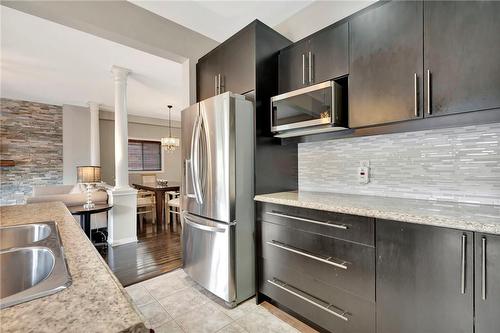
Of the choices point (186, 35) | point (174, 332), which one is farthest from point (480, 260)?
point (186, 35)

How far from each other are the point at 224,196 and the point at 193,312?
3.01 feet

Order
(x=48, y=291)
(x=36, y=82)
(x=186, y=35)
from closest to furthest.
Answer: (x=48, y=291) → (x=186, y=35) → (x=36, y=82)

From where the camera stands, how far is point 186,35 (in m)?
2.53

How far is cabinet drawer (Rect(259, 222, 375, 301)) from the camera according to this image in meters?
1.32

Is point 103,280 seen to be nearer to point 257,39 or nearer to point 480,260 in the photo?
point 480,260

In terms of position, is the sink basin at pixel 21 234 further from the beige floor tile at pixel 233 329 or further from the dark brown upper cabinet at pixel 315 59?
the dark brown upper cabinet at pixel 315 59

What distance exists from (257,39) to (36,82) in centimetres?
432

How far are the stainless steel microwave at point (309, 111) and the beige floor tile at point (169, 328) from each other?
160cm

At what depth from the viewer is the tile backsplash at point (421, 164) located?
1393 mm

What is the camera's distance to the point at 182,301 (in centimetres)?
197

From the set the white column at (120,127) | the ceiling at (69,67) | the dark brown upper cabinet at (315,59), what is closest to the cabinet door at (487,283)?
the dark brown upper cabinet at (315,59)

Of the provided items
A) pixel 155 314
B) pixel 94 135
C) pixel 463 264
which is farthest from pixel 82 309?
pixel 94 135

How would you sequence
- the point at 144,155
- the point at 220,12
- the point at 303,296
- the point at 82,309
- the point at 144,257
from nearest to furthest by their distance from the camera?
the point at 82,309 → the point at 303,296 → the point at 220,12 → the point at 144,257 → the point at 144,155

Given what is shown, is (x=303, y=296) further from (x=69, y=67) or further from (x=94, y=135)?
(x=94, y=135)
